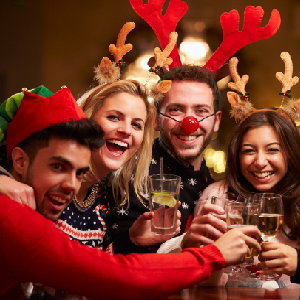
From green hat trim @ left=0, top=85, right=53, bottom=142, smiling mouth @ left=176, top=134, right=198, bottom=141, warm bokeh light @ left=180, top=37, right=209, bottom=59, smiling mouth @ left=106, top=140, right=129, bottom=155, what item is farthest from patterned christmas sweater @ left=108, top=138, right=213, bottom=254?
warm bokeh light @ left=180, top=37, right=209, bottom=59

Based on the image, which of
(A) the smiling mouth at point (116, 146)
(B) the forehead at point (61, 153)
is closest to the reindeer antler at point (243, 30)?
(A) the smiling mouth at point (116, 146)

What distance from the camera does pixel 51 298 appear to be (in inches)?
43.2

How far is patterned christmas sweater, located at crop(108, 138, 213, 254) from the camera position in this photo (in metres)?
1.61

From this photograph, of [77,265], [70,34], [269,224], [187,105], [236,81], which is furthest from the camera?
[70,34]

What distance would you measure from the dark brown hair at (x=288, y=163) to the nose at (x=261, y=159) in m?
0.11

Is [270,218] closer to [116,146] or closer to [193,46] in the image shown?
[116,146]

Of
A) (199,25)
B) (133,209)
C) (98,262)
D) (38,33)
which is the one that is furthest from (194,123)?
(38,33)

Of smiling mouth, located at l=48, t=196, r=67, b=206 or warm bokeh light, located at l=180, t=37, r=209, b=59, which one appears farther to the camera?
warm bokeh light, located at l=180, t=37, r=209, b=59

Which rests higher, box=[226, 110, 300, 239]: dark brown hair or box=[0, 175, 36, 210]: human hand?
box=[226, 110, 300, 239]: dark brown hair

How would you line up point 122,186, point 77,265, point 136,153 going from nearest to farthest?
1. point 77,265
2. point 122,186
3. point 136,153

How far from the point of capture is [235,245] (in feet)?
3.60

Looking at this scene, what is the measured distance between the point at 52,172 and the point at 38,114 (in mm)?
191

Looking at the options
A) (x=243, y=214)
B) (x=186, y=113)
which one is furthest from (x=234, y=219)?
(x=186, y=113)

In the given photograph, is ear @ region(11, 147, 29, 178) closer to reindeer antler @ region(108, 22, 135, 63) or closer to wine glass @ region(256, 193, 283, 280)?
reindeer antler @ region(108, 22, 135, 63)
